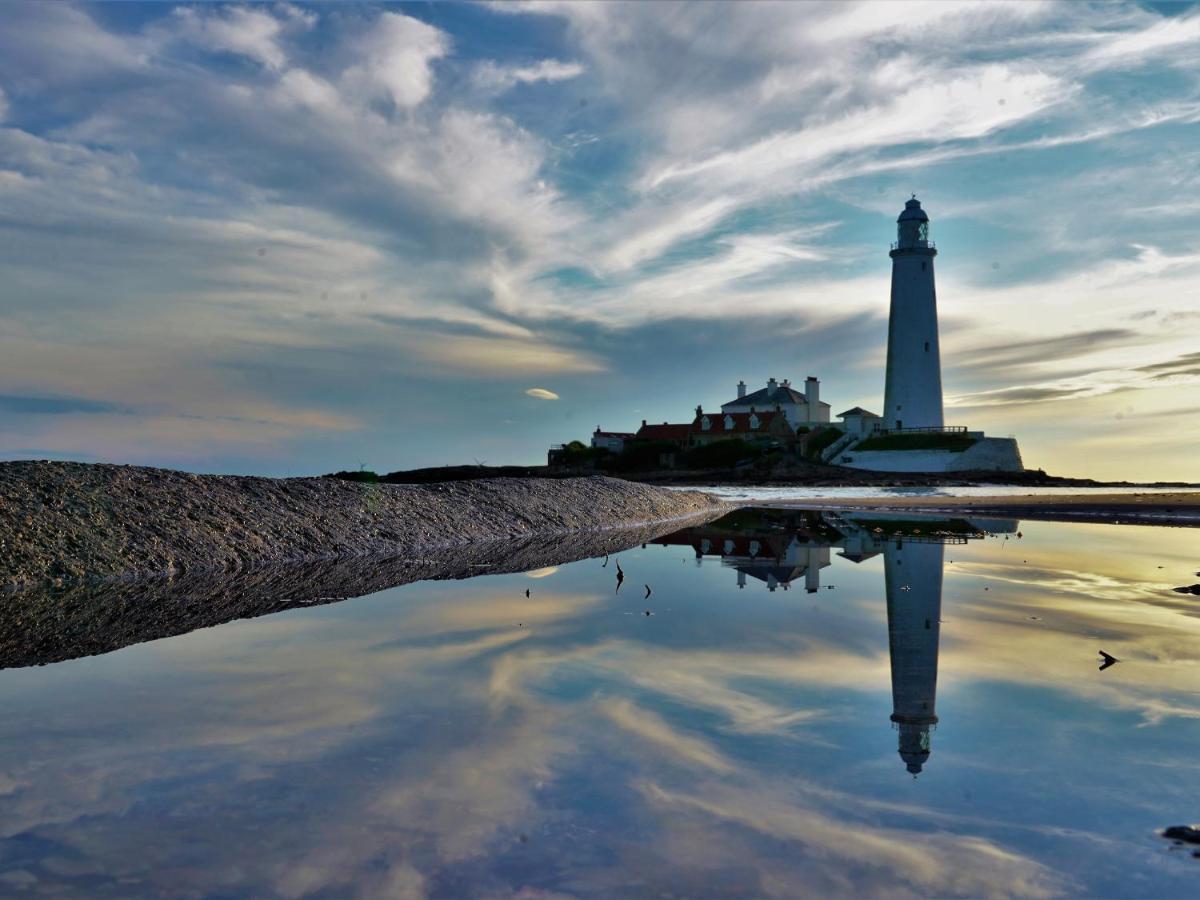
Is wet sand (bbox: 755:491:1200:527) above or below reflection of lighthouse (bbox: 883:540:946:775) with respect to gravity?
above

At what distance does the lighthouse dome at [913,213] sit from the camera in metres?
58.2

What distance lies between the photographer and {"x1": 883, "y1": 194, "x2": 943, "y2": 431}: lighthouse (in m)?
57.7

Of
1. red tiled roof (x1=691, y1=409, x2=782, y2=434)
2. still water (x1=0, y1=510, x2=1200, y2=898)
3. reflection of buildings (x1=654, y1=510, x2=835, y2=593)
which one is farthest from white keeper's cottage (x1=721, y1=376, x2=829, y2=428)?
still water (x1=0, y1=510, x2=1200, y2=898)

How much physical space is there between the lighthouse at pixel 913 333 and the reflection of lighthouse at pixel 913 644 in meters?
50.0

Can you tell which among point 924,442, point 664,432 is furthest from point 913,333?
point 664,432

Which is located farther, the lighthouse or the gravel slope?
the lighthouse

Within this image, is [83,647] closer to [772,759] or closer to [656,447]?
[772,759]

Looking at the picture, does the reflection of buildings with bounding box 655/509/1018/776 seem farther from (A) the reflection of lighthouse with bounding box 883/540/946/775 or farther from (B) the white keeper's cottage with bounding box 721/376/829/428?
(B) the white keeper's cottage with bounding box 721/376/829/428

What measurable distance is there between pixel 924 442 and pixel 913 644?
5583 cm

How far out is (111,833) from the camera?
2816 mm

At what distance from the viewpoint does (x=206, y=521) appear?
1150 cm

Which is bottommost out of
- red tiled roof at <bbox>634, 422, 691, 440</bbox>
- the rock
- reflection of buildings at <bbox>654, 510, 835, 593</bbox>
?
the rock

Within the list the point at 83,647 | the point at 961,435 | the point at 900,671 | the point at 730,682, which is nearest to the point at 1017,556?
the point at 900,671

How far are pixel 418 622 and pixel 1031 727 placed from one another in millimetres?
4564
